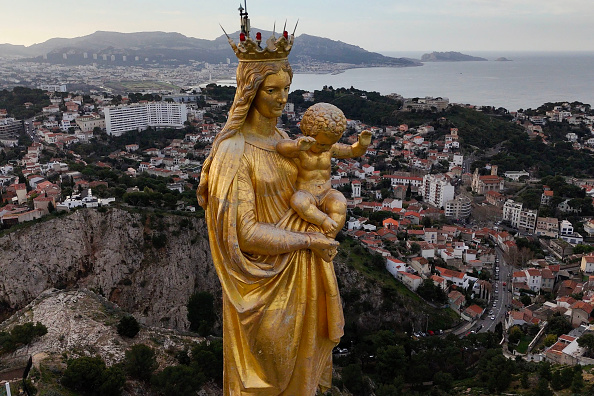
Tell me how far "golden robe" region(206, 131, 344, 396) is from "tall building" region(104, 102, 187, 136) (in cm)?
5596

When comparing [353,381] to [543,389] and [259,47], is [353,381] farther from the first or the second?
[259,47]

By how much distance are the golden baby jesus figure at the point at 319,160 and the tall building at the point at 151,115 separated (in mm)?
55943

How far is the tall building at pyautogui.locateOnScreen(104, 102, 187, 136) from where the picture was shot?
56.9 metres

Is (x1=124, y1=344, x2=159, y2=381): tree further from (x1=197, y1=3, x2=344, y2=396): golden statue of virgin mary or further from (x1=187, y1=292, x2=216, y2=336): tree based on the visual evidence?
(x1=197, y1=3, x2=344, y2=396): golden statue of virgin mary

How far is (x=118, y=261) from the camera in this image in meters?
25.3

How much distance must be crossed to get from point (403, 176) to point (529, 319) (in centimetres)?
2271

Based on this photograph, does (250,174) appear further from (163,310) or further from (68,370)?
(163,310)

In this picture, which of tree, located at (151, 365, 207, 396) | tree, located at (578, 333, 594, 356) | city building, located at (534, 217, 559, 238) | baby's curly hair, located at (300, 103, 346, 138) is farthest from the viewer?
city building, located at (534, 217, 559, 238)

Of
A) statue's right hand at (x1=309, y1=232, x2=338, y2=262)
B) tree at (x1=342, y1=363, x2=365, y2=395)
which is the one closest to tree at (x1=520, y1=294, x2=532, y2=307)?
tree at (x1=342, y1=363, x2=365, y2=395)

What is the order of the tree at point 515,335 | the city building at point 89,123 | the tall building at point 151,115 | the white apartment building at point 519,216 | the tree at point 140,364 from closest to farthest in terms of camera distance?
the tree at point 140,364
the tree at point 515,335
the white apartment building at point 519,216
the city building at point 89,123
the tall building at point 151,115

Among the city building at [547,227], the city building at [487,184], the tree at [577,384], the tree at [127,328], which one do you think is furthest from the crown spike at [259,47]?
the city building at [487,184]

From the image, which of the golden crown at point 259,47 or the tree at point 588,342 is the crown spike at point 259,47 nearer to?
the golden crown at point 259,47

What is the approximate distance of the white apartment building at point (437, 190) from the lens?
39.4m

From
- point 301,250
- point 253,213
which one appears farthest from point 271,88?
point 301,250
